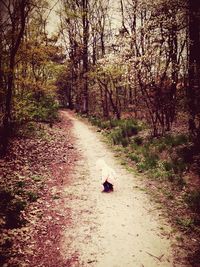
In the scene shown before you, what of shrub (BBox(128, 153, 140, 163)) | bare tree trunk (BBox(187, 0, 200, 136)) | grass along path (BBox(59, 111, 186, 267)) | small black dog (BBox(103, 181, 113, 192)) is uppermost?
bare tree trunk (BBox(187, 0, 200, 136))

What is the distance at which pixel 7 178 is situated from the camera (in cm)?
880

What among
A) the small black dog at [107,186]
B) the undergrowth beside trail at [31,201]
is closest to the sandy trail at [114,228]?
the small black dog at [107,186]

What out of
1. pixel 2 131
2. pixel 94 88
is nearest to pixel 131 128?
pixel 2 131

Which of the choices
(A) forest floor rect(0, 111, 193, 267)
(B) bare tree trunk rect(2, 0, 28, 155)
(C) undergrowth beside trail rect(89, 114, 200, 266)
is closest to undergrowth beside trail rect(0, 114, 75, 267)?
(A) forest floor rect(0, 111, 193, 267)

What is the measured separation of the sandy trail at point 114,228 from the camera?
536cm

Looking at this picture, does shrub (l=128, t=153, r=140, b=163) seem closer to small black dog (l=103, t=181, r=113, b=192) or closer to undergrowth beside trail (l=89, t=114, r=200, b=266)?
undergrowth beside trail (l=89, t=114, r=200, b=266)

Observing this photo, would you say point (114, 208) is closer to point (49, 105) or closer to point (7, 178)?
point (7, 178)

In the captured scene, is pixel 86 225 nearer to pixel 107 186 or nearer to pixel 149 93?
pixel 107 186

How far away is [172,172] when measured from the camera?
934cm

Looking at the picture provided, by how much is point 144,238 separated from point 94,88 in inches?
839

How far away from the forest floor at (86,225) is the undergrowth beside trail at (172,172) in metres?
0.33

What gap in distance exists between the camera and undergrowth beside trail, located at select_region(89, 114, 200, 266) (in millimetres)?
6602

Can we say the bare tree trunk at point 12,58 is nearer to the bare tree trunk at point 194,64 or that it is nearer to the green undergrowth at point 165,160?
the green undergrowth at point 165,160

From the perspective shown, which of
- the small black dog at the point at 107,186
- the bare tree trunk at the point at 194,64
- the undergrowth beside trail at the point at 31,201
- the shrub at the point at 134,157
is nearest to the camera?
the undergrowth beside trail at the point at 31,201
